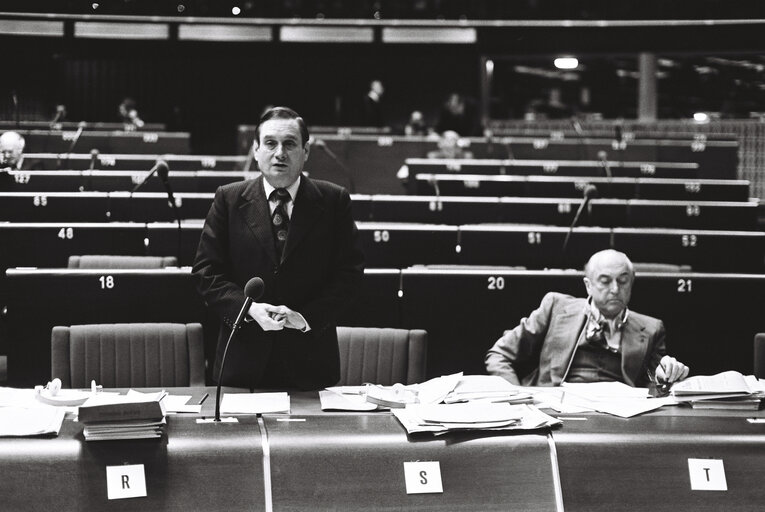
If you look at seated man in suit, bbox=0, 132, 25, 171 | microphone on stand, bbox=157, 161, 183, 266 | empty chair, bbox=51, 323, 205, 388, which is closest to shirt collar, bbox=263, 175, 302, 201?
empty chair, bbox=51, 323, 205, 388

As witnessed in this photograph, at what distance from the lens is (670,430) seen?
255 centimetres

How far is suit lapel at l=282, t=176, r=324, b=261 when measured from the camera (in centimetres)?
305

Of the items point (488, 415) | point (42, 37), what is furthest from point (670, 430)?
point (42, 37)

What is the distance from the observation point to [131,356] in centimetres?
341

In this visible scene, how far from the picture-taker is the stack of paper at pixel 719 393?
9.32ft

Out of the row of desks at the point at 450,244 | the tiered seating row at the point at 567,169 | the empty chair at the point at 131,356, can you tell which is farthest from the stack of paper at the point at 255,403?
the tiered seating row at the point at 567,169

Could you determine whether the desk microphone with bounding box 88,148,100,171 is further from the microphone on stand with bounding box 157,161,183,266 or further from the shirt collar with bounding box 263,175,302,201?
the shirt collar with bounding box 263,175,302,201

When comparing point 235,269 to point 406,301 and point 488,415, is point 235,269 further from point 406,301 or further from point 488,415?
point 406,301

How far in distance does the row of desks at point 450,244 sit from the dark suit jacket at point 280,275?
2.22 meters

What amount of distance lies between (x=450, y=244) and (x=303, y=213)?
2.70 m

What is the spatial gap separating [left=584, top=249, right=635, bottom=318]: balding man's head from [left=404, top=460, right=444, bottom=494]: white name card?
55.2 inches

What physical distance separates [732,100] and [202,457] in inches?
566

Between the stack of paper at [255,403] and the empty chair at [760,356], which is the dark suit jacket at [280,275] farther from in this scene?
the empty chair at [760,356]

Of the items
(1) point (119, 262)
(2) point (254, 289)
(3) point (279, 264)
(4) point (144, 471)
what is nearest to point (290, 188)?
(3) point (279, 264)
